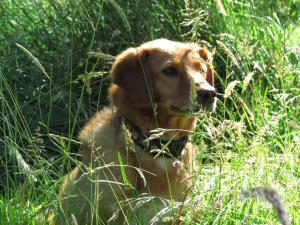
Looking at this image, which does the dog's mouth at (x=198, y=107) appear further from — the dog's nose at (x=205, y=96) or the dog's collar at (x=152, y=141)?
the dog's collar at (x=152, y=141)

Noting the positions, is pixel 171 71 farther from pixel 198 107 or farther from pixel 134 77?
pixel 198 107

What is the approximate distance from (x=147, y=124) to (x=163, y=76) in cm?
33

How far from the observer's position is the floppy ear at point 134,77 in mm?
4176

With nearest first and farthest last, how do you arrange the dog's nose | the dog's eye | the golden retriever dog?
the golden retriever dog
the dog's nose
the dog's eye

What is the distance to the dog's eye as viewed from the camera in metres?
4.34

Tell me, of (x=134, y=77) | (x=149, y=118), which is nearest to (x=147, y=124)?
(x=149, y=118)

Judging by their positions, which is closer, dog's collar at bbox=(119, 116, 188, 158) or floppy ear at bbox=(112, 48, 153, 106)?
dog's collar at bbox=(119, 116, 188, 158)

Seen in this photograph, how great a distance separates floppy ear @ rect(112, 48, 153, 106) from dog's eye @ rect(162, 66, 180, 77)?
103 mm

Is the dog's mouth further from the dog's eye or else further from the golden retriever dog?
the dog's eye

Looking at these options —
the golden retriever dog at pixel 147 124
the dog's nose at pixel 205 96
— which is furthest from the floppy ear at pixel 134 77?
the dog's nose at pixel 205 96

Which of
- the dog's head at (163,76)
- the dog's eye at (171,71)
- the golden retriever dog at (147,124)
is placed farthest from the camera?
the dog's eye at (171,71)

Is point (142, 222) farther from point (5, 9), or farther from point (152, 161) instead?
point (5, 9)

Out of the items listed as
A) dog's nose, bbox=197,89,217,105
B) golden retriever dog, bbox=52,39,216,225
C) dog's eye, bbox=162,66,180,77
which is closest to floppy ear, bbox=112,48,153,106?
golden retriever dog, bbox=52,39,216,225

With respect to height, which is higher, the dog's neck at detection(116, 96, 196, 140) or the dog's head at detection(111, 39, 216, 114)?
the dog's head at detection(111, 39, 216, 114)
